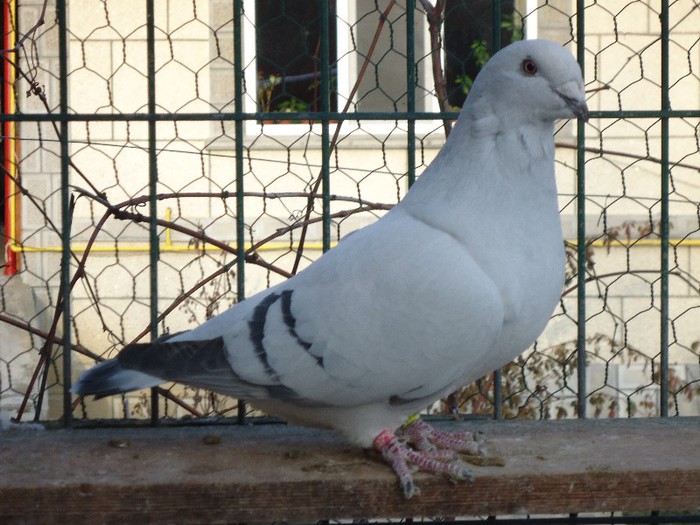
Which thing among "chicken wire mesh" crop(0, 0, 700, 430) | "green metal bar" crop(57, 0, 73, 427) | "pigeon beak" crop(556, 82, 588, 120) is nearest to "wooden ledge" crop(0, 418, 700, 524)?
"green metal bar" crop(57, 0, 73, 427)

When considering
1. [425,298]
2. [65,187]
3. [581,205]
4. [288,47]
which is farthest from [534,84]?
[288,47]

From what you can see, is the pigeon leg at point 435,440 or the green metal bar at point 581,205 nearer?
the pigeon leg at point 435,440

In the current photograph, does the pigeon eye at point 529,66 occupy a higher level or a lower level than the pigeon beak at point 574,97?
higher

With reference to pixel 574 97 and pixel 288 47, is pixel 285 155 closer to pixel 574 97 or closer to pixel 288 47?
pixel 288 47

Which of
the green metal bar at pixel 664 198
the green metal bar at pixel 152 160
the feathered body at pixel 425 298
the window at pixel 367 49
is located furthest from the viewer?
the window at pixel 367 49

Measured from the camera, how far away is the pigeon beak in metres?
1.72

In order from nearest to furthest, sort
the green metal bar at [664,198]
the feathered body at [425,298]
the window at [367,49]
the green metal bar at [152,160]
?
the feathered body at [425,298]
the green metal bar at [152,160]
the green metal bar at [664,198]
the window at [367,49]

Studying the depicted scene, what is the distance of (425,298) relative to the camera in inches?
66.9

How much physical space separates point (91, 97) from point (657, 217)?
9.57 ft

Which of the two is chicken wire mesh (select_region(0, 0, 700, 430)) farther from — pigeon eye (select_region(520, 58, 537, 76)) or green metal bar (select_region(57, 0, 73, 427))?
pigeon eye (select_region(520, 58, 537, 76))

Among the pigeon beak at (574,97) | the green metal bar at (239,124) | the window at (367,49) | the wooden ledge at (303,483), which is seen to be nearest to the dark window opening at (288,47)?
the window at (367,49)

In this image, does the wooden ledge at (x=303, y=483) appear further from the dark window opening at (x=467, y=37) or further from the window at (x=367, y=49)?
the dark window opening at (x=467, y=37)

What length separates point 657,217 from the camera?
16.9ft

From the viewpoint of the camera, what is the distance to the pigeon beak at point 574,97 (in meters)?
1.72
